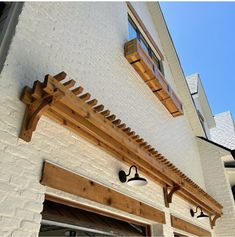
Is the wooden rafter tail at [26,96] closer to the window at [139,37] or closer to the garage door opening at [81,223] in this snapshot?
the garage door opening at [81,223]

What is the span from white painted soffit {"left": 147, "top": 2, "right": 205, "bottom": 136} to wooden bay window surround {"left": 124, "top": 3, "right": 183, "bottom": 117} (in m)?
0.64

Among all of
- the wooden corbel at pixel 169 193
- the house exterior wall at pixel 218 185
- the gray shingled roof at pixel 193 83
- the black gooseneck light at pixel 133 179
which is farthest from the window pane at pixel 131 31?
the gray shingled roof at pixel 193 83

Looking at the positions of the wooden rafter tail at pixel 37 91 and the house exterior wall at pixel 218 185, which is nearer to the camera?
the wooden rafter tail at pixel 37 91

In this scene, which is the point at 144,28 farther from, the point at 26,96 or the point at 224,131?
the point at 224,131

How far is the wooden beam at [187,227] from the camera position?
3946 mm

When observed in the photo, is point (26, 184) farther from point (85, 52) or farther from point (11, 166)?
point (85, 52)

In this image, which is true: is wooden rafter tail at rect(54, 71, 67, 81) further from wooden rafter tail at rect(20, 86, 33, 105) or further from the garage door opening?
the garage door opening

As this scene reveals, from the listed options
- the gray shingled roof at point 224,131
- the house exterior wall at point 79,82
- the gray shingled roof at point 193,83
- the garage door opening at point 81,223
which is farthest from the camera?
the gray shingled roof at point 224,131

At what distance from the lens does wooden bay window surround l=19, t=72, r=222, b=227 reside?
1850 millimetres

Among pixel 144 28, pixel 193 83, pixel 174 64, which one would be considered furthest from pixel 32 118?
pixel 193 83

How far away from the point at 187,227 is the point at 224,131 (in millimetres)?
7954

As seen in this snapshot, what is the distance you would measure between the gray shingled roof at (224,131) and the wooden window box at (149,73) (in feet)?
17.1

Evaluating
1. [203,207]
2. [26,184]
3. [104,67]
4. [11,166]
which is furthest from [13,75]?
[203,207]

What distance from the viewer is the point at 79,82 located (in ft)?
9.13
